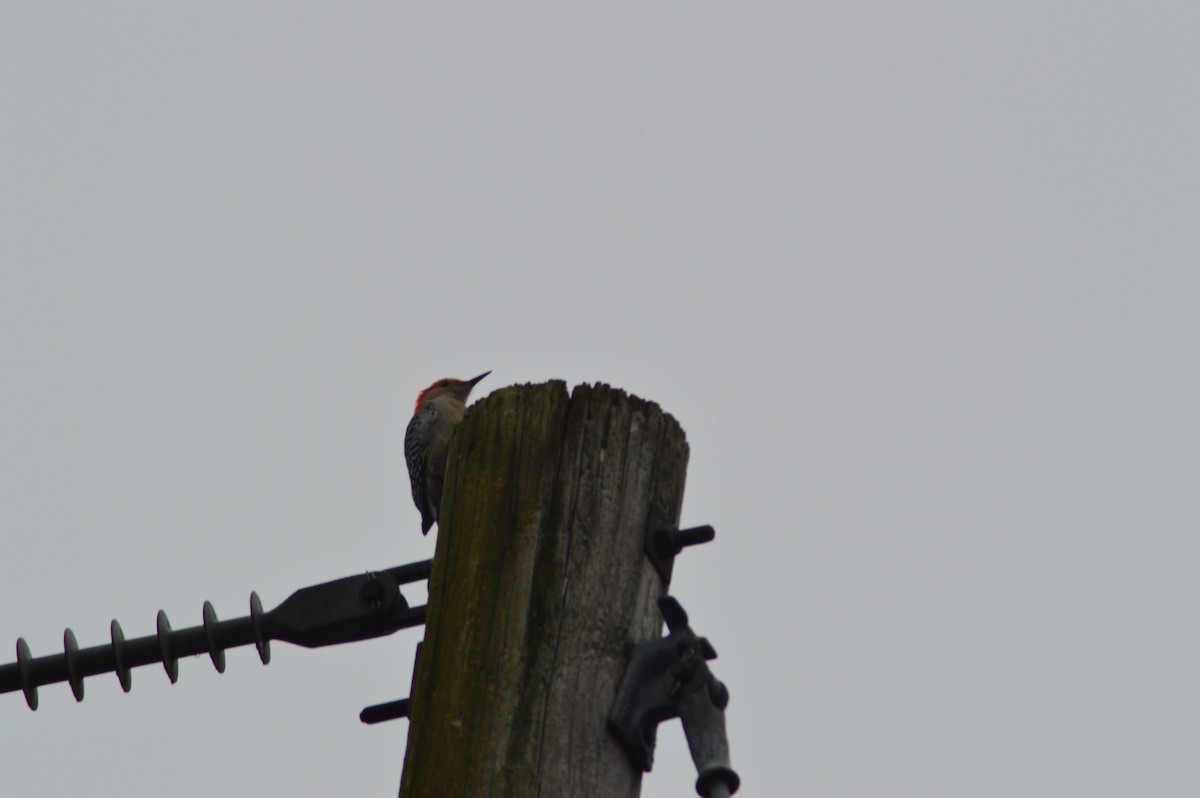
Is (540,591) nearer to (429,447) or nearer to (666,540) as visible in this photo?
Result: (666,540)

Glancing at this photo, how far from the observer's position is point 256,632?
10.1ft

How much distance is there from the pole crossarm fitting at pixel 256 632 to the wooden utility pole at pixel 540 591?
28cm

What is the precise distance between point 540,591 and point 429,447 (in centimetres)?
544

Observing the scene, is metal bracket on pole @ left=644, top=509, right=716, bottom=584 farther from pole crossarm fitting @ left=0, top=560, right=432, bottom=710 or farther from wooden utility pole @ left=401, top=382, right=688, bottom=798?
pole crossarm fitting @ left=0, top=560, right=432, bottom=710

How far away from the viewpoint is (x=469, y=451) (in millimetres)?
2799

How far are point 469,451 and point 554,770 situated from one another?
0.72m

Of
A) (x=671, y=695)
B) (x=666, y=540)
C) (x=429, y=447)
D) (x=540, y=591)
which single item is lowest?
(x=671, y=695)

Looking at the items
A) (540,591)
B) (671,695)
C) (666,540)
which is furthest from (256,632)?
(671,695)

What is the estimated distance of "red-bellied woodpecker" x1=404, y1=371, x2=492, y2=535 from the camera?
296 inches

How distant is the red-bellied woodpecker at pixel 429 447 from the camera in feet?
24.7

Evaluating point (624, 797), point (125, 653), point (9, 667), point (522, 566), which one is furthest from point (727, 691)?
point (9, 667)

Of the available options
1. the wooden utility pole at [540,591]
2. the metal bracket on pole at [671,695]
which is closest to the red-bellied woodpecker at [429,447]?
the wooden utility pole at [540,591]

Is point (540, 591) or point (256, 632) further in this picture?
point (256, 632)

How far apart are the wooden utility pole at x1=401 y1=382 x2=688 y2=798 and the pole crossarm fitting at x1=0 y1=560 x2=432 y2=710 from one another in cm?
28
